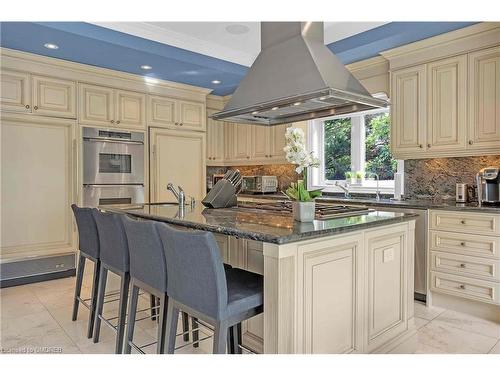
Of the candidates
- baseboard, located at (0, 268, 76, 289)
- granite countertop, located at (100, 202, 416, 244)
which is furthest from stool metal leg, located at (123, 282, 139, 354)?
baseboard, located at (0, 268, 76, 289)

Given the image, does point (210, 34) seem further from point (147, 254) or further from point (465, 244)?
point (465, 244)

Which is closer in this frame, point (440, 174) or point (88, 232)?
point (88, 232)

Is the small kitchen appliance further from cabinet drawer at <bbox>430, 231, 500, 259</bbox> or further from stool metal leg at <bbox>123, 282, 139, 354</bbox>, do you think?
stool metal leg at <bbox>123, 282, 139, 354</bbox>

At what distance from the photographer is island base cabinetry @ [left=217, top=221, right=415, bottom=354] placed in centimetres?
163

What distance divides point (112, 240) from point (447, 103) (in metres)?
3.32

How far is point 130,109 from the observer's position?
465 centimetres

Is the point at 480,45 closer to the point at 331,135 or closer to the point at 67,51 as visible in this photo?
the point at 331,135

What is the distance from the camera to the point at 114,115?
4488 millimetres

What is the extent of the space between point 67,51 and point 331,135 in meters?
3.45

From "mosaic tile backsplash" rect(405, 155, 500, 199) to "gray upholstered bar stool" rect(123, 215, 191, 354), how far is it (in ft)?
10.4

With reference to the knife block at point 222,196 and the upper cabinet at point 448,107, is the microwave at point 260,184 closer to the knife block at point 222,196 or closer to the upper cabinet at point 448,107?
the upper cabinet at point 448,107

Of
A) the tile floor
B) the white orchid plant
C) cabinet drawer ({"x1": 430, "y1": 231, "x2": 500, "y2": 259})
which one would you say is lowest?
the tile floor

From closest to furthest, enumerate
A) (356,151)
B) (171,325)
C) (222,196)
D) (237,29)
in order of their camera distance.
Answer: (171,325), (222,196), (237,29), (356,151)

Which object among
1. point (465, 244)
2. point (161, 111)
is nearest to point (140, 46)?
point (161, 111)
